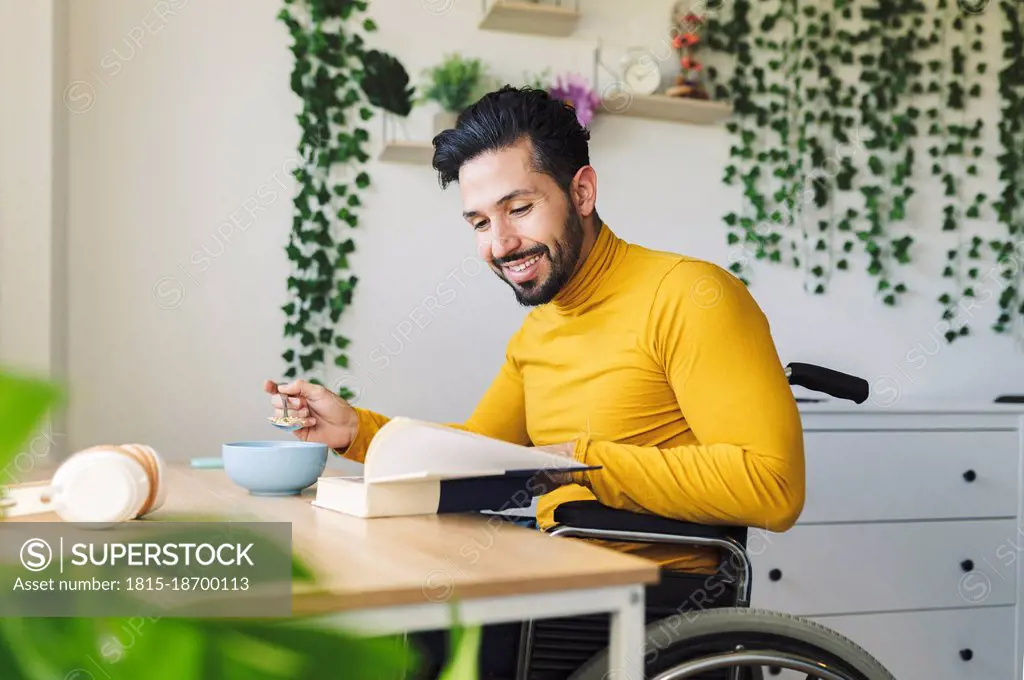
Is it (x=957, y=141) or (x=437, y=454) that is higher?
(x=957, y=141)

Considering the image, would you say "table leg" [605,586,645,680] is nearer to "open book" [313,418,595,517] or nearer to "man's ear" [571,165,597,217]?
"open book" [313,418,595,517]

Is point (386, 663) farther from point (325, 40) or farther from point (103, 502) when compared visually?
point (325, 40)

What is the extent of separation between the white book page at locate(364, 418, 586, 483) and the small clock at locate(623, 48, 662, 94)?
2.28 meters

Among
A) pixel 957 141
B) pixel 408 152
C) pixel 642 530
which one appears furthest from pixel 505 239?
pixel 957 141

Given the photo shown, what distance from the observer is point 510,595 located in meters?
0.90

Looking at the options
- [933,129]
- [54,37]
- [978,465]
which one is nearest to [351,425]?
[54,37]

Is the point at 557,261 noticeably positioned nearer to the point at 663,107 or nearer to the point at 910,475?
the point at 663,107

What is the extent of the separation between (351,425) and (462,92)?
154cm

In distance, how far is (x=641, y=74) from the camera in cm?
325

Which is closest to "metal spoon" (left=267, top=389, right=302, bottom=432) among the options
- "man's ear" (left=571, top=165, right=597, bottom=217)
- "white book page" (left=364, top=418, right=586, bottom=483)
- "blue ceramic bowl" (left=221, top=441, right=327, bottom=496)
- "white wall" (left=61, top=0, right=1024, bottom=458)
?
"blue ceramic bowl" (left=221, top=441, right=327, bottom=496)

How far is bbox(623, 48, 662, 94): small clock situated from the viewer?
3.24m

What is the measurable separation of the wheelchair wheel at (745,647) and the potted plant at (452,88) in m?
2.17

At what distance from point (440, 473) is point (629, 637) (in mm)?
326

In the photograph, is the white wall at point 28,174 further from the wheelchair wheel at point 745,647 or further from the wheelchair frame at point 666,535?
the wheelchair wheel at point 745,647
